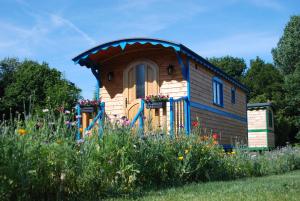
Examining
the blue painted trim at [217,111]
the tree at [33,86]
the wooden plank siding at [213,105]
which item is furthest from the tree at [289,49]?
the blue painted trim at [217,111]

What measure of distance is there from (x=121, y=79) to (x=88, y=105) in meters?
1.47

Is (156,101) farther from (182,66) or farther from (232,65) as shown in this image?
(232,65)

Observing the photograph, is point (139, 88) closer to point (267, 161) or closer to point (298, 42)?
point (267, 161)

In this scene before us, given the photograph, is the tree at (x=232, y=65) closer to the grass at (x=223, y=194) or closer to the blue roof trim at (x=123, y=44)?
the blue roof trim at (x=123, y=44)

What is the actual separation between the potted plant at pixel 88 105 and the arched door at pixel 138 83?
1.04 metres

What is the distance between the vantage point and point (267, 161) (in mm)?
10703

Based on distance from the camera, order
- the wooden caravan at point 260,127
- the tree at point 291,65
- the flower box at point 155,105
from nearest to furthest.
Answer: the flower box at point 155,105 < the wooden caravan at point 260,127 < the tree at point 291,65

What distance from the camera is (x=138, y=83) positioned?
540 inches

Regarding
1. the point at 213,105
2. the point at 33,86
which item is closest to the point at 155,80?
the point at 213,105

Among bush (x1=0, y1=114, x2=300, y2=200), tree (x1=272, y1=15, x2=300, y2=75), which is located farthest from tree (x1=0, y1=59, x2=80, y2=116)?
bush (x1=0, y1=114, x2=300, y2=200)

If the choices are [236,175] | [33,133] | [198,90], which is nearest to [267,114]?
[198,90]

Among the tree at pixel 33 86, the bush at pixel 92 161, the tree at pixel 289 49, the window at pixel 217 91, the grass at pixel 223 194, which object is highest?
the tree at pixel 289 49

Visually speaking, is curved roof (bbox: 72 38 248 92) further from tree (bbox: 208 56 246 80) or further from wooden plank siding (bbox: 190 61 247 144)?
tree (bbox: 208 56 246 80)

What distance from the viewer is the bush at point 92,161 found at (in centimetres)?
434
